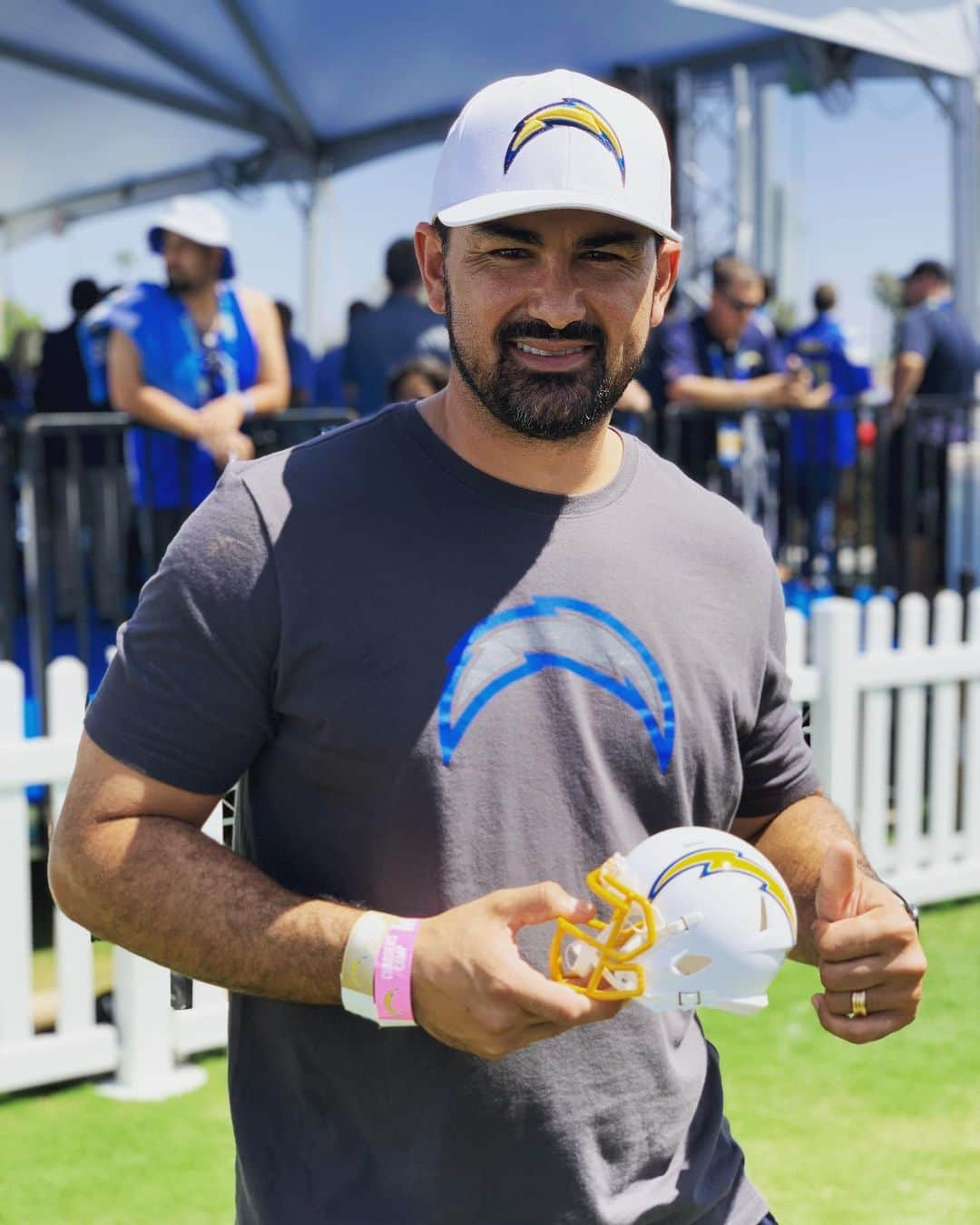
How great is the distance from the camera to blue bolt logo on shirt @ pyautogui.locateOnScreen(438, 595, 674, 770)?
1749mm

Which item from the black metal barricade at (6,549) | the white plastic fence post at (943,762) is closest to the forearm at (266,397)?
Answer: the black metal barricade at (6,549)

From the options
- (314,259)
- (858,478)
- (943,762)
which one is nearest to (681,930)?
(943,762)

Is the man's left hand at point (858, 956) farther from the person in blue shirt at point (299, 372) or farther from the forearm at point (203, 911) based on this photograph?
the person in blue shirt at point (299, 372)

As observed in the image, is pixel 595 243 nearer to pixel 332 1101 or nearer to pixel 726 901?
pixel 726 901

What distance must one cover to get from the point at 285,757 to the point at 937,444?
266 inches

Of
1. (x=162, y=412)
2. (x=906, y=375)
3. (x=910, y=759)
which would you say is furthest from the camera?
(x=906, y=375)

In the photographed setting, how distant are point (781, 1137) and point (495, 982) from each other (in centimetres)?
290

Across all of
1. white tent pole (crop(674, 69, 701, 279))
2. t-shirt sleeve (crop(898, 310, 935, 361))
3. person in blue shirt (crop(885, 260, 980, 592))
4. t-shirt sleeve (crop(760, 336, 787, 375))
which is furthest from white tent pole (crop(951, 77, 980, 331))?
t-shirt sleeve (crop(760, 336, 787, 375))

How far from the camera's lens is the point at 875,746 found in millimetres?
5812

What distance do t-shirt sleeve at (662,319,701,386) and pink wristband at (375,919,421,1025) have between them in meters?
5.81

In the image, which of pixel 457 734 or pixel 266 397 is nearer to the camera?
pixel 457 734

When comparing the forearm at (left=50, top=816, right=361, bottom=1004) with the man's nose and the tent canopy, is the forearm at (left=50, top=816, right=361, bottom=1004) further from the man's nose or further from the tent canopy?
the tent canopy

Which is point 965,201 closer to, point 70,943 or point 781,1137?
point 781,1137

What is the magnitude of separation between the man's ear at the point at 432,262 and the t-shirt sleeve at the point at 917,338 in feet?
22.9
